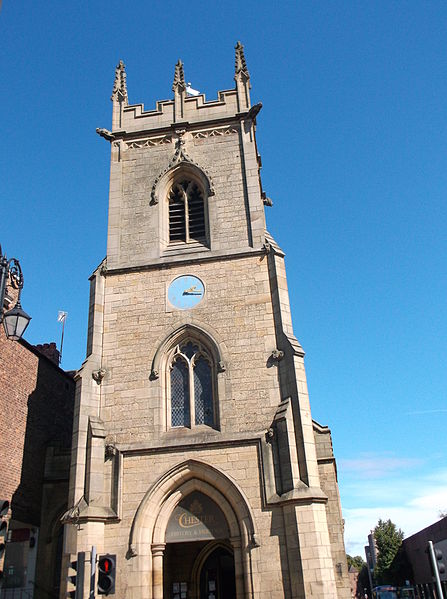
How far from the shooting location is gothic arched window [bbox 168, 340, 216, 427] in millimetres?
15703

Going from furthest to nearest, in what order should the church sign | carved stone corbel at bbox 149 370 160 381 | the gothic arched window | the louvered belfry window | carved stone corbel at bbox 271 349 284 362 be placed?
the louvered belfry window < carved stone corbel at bbox 149 370 160 381 < the gothic arched window < carved stone corbel at bbox 271 349 284 362 < the church sign

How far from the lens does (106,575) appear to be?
8.74 metres

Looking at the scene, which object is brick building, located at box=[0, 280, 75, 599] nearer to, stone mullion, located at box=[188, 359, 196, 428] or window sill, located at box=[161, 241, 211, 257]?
stone mullion, located at box=[188, 359, 196, 428]

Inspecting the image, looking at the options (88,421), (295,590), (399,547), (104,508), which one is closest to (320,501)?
(295,590)

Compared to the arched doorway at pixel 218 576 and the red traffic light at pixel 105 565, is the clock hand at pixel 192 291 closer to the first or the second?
the arched doorway at pixel 218 576

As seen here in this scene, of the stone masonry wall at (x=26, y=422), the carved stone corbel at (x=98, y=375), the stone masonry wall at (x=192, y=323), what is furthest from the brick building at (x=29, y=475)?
the stone masonry wall at (x=192, y=323)

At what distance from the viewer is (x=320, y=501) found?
13.5 meters

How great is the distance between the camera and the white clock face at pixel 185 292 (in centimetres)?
1709

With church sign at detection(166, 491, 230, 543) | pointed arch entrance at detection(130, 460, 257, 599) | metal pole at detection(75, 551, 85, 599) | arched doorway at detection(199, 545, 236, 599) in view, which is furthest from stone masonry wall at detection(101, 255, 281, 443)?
metal pole at detection(75, 551, 85, 599)

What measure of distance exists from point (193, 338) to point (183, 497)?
4597 mm

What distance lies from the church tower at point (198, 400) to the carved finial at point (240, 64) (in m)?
1.66

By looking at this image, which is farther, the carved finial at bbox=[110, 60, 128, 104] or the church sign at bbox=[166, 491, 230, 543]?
the carved finial at bbox=[110, 60, 128, 104]

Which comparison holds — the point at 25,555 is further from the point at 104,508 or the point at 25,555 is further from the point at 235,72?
the point at 235,72

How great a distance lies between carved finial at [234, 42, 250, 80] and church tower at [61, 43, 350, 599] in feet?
5.45
